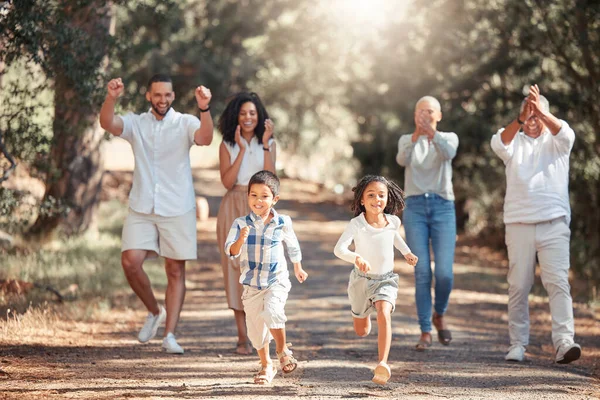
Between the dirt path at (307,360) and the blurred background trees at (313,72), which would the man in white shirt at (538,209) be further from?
the blurred background trees at (313,72)

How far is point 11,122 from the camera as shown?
10.8 m

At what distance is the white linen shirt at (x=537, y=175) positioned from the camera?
7578 mm

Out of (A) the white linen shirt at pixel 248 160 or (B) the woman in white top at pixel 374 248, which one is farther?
(A) the white linen shirt at pixel 248 160

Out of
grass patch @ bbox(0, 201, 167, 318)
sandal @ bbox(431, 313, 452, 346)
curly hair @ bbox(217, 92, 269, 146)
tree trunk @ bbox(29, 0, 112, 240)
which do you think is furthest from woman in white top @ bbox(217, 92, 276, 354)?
tree trunk @ bbox(29, 0, 112, 240)

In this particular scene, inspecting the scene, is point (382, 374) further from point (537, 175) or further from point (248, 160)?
point (537, 175)

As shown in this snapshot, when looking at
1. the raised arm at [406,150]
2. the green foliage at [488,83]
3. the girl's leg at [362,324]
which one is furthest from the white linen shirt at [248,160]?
the green foliage at [488,83]

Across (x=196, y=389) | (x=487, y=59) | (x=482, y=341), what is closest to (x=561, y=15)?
(x=487, y=59)

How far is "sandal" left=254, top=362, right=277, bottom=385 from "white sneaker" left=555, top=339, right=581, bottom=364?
2.57 m

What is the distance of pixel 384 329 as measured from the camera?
621 centimetres

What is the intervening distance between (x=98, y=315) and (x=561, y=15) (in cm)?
847

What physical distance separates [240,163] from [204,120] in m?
0.49

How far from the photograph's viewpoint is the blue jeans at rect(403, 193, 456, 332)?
27.0ft

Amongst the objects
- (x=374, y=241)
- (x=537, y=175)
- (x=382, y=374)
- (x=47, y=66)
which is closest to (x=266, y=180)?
(x=374, y=241)

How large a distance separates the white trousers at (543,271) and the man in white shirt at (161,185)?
280cm
